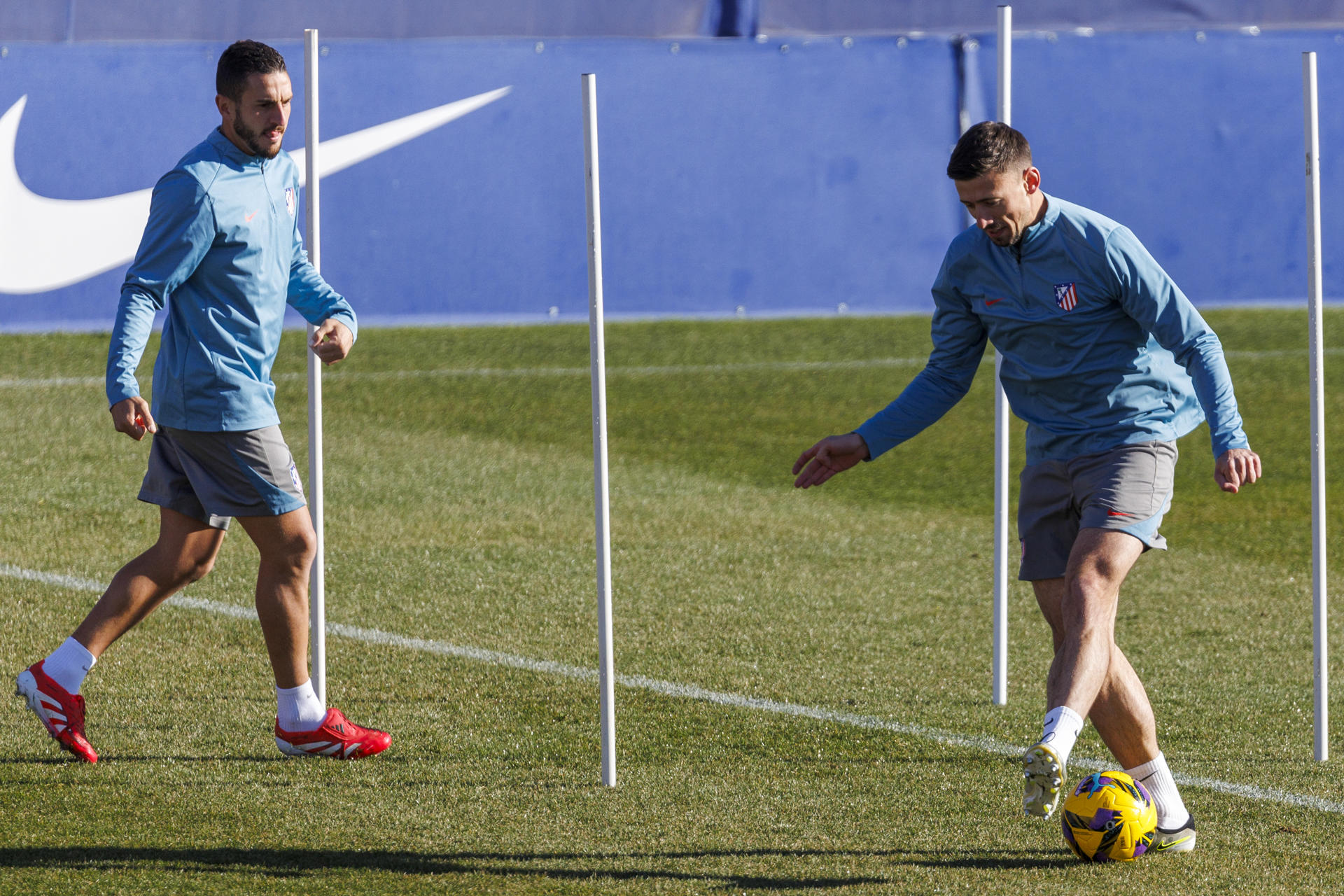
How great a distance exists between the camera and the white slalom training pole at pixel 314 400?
15.6 feet

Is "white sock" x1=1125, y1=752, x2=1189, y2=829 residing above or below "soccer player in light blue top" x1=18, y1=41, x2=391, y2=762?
below

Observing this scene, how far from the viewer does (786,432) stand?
10.7 m

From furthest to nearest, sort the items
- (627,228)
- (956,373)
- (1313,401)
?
→ 1. (627,228)
2. (1313,401)
3. (956,373)

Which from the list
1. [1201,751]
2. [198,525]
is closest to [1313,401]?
[1201,751]

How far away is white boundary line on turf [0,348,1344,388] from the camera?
11.5 m

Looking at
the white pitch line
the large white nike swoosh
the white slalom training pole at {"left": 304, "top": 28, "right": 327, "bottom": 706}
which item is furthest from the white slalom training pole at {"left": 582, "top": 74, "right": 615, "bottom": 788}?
the large white nike swoosh

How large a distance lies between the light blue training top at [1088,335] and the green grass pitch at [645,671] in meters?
1.01

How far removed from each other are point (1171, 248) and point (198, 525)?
1089 cm

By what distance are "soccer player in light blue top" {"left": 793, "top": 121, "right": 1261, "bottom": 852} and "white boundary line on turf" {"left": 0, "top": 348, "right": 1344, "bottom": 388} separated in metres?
8.08

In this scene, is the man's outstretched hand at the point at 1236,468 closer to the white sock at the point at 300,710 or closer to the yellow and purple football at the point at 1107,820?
the yellow and purple football at the point at 1107,820

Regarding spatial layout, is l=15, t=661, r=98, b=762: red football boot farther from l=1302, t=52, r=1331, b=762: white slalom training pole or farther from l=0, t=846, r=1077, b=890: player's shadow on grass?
l=1302, t=52, r=1331, b=762: white slalom training pole

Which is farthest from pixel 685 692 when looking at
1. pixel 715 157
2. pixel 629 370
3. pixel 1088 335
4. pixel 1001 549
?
pixel 715 157

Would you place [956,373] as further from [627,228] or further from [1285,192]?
[1285,192]

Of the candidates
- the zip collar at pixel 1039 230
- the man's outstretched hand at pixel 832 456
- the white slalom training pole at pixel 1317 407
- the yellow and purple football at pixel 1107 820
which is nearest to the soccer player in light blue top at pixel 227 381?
the man's outstretched hand at pixel 832 456
